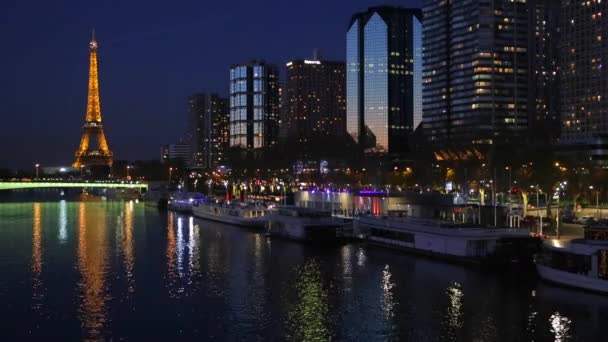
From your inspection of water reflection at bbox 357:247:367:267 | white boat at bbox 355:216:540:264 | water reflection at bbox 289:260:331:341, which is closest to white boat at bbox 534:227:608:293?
white boat at bbox 355:216:540:264

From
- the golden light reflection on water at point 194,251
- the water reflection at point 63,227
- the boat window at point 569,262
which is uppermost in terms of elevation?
the boat window at point 569,262

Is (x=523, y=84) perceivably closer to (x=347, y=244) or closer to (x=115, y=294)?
(x=347, y=244)

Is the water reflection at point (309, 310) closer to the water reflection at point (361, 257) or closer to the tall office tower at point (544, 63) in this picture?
the water reflection at point (361, 257)

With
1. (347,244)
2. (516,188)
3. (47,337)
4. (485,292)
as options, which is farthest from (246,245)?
(516,188)

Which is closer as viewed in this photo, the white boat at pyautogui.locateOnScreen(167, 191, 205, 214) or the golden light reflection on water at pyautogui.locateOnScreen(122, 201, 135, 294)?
the golden light reflection on water at pyautogui.locateOnScreen(122, 201, 135, 294)

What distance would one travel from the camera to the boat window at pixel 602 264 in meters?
36.8

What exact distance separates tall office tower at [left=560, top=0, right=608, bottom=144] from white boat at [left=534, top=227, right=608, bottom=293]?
120 metres

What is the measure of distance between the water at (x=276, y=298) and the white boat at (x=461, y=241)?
1.35 m

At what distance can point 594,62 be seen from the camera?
159 meters

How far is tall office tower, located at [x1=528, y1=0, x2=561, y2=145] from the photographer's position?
17738 centimetres

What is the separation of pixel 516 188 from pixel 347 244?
113 feet

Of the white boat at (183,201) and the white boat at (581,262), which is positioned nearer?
the white boat at (581,262)

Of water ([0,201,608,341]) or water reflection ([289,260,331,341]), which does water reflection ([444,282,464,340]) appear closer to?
water ([0,201,608,341])

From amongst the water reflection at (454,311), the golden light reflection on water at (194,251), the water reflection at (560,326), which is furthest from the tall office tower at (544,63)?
the water reflection at (560,326)
